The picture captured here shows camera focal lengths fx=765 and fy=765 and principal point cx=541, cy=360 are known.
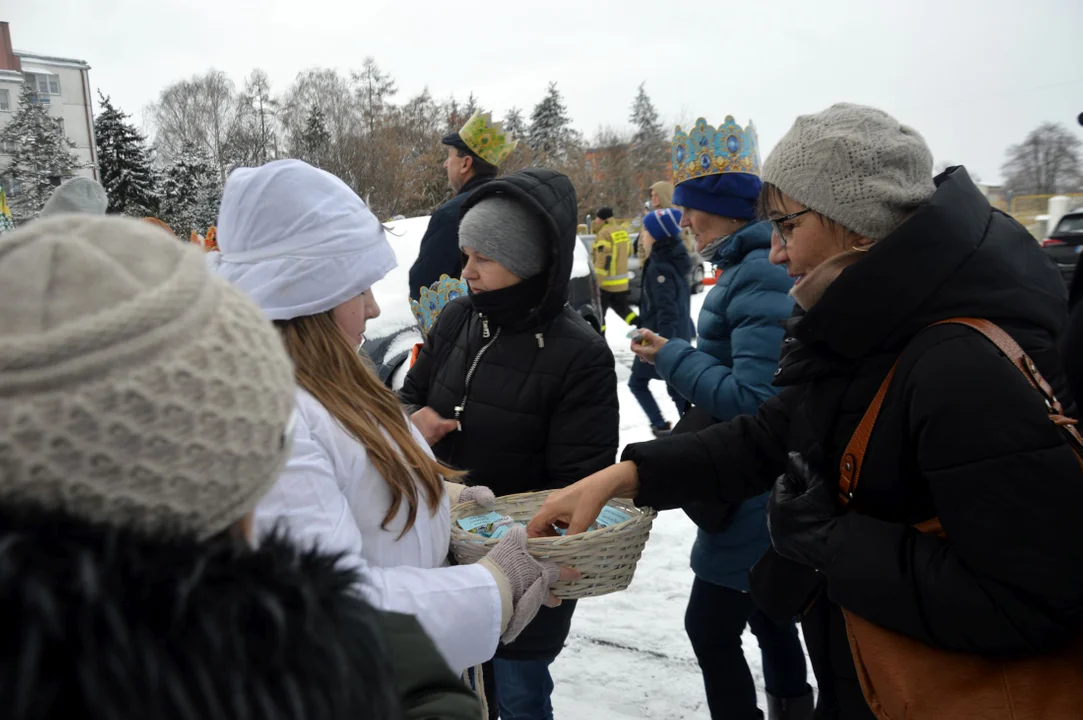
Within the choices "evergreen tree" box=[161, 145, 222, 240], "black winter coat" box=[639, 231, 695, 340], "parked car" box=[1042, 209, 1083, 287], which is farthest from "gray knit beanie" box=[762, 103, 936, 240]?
"evergreen tree" box=[161, 145, 222, 240]

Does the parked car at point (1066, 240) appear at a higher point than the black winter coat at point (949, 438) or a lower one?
lower

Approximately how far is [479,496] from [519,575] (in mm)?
528

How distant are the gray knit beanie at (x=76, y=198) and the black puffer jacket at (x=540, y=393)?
2.86 meters

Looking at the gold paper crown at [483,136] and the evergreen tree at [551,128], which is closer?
the gold paper crown at [483,136]

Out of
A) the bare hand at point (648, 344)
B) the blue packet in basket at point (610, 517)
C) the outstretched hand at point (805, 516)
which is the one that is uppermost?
the outstretched hand at point (805, 516)

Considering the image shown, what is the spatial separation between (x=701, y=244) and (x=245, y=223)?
2.03m

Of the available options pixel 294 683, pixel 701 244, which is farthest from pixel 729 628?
pixel 294 683

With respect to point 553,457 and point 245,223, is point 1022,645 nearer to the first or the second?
point 553,457

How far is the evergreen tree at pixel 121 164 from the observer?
28.4 meters

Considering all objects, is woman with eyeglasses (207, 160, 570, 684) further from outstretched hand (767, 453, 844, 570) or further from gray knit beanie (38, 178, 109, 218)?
gray knit beanie (38, 178, 109, 218)

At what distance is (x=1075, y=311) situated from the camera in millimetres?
2232

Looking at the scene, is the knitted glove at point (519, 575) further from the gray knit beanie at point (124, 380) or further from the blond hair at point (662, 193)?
the blond hair at point (662, 193)

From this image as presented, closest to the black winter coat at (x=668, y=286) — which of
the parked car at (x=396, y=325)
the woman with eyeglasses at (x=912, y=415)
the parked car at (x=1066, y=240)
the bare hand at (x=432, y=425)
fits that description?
the parked car at (x=396, y=325)

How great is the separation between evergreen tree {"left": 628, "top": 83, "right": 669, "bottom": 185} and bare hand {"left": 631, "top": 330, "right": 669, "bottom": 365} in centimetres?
5115
